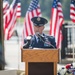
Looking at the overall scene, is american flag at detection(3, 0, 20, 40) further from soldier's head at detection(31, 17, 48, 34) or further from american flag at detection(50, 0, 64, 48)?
soldier's head at detection(31, 17, 48, 34)

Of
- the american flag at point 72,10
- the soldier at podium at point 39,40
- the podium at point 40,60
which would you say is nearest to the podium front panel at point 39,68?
the podium at point 40,60

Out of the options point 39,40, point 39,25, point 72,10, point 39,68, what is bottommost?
point 39,68

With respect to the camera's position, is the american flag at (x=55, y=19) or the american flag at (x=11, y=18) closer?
the american flag at (x=11, y=18)

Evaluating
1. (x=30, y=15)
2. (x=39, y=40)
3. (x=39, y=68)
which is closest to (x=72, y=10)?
(x=30, y=15)

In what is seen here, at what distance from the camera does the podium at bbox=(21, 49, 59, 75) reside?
2.38m

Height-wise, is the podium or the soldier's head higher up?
the soldier's head

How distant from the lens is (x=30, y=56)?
239 centimetres

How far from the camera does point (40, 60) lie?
2.42m

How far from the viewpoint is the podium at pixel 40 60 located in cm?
238

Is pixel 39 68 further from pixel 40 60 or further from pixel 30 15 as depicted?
pixel 30 15

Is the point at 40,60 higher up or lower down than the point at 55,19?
lower down

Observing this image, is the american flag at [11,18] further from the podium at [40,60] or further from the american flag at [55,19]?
the podium at [40,60]

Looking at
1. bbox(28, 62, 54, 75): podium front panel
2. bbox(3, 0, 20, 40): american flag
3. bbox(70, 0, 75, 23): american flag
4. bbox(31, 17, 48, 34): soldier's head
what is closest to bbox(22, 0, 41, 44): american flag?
bbox(3, 0, 20, 40): american flag

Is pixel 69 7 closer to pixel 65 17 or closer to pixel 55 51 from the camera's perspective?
pixel 65 17
